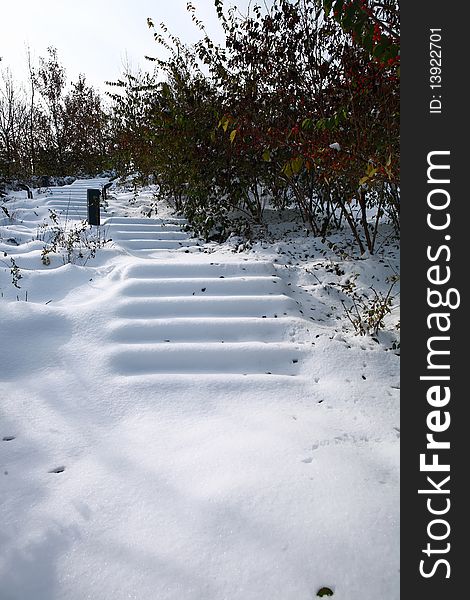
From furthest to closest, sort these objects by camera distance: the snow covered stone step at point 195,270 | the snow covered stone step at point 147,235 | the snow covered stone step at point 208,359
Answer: the snow covered stone step at point 147,235 < the snow covered stone step at point 195,270 < the snow covered stone step at point 208,359

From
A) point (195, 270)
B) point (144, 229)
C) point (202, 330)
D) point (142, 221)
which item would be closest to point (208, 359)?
point (202, 330)

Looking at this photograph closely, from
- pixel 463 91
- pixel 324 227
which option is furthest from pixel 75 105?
pixel 463 91

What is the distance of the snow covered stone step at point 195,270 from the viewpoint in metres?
4.69

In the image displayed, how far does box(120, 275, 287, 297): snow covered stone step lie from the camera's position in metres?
4.27

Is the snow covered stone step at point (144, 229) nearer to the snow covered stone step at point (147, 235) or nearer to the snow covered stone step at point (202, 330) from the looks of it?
the snow covered stone step at point (147, 235)

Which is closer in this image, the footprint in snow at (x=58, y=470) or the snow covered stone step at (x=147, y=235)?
the footprint in snow at (x=58, y=470)

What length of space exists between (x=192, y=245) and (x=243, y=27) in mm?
3246

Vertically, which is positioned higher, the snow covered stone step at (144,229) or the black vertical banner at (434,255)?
the snow covered stone step at (144,229)

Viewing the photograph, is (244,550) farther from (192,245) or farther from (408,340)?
(192,245)

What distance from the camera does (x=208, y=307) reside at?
3.96m

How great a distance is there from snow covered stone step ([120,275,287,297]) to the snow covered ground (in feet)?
0.06

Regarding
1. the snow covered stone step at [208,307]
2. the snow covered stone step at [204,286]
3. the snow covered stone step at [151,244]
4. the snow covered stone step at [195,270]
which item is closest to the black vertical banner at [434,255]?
the snow covered stone step at [208,307]

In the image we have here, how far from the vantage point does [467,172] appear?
57.9 inches

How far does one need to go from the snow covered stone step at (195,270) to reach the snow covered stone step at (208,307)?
687 mm
